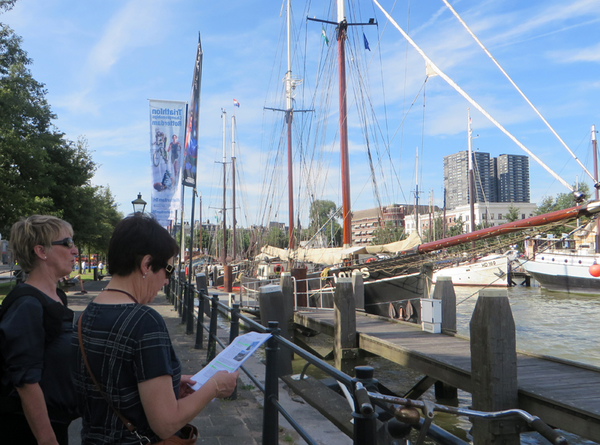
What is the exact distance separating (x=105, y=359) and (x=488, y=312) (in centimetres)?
448

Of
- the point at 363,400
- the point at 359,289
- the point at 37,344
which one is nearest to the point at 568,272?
the point at 359,289

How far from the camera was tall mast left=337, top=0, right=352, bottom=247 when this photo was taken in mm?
21406

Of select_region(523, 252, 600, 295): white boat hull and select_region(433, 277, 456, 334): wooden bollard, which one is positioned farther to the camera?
select_region(523, 252, 600, 295): white boat hull

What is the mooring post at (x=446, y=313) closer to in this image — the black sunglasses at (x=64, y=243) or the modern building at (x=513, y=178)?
the black sunglasses at (x=64, y=243)

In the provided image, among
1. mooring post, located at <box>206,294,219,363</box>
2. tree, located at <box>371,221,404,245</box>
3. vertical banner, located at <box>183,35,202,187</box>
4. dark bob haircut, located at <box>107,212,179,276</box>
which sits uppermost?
vertical banner, located at <box>183,35,202,187</box>

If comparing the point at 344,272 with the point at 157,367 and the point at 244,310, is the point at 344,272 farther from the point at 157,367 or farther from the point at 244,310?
the point at 157,367

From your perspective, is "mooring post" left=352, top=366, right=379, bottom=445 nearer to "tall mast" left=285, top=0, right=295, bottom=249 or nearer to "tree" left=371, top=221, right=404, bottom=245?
"tree" left=371, top=221, right=404, bottom=245

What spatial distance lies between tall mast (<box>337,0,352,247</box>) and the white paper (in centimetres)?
1898

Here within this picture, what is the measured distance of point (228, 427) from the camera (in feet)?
15.3

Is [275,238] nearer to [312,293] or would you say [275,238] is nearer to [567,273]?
[567,273]

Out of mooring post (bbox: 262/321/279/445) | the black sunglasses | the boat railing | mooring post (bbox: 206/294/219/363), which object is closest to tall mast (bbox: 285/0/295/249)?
the boat railing

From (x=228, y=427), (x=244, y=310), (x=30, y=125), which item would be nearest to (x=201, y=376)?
(x=228, y=427)

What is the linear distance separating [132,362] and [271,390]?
88.3 inches

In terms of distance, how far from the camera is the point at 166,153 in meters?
16.4
